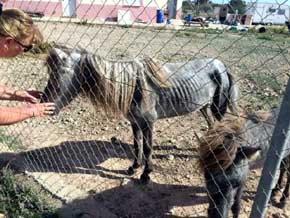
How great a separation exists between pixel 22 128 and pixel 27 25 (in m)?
2.83

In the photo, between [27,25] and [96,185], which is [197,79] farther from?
[27,25]

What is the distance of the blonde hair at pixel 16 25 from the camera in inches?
93.8

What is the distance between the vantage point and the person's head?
239 centimetres

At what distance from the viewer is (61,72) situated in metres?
3.59

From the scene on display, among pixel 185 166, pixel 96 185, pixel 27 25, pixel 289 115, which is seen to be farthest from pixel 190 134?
pixel 289 115

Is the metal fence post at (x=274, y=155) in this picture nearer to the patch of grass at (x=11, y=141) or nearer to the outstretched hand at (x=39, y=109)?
the outstretched hand at (x=39, y=109)

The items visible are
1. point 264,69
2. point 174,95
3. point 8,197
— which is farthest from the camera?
point 264,69

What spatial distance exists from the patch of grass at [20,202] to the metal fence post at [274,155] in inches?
73.7

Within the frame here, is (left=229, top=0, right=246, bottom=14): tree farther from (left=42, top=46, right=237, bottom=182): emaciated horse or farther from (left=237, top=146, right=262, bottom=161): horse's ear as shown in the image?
(left=237, top=146, right=262, bottom=161): horse's ear

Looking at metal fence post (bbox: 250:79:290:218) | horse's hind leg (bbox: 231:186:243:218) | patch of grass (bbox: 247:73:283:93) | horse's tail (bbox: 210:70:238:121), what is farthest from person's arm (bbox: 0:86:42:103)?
patch of grass (bbox: 247:73:283:93)

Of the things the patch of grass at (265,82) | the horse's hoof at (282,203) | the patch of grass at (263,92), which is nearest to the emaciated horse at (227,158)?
the horse's hoof at (282,203)

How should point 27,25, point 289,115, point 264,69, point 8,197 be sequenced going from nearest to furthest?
point 289,115, point 27,25, point 8,197, point 264,69

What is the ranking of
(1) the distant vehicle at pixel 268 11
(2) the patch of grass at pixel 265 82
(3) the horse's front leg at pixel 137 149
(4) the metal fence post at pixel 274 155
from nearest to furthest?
(4) the metal fence post at pixel 274 155 < (1) the distant vehicle at pixel 268 11 < (3) the horse's front leg at pixel 137 149 < (2) the patch of grass at pixel 265 82

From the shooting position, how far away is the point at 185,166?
435 cm
